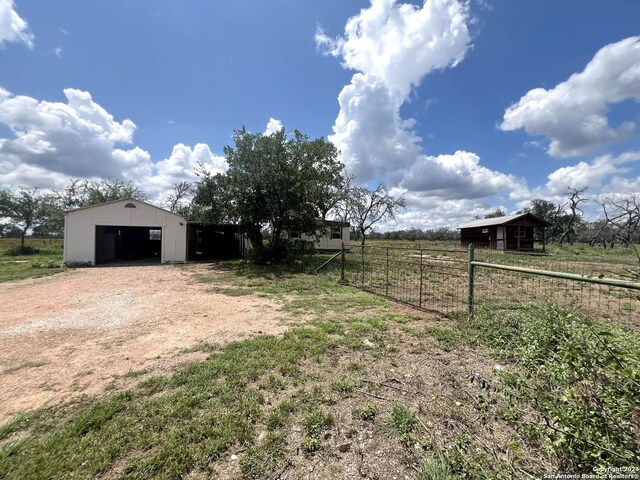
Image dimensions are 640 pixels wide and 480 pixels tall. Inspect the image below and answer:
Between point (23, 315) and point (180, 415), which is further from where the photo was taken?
point (23, 315)

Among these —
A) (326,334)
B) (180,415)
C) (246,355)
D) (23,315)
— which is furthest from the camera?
(23,315)

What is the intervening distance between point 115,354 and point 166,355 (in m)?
0.78

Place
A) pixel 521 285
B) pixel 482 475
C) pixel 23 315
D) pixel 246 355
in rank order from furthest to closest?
pixel 521 285
pixel 23 315
pixel 246 355
pixel 482 475

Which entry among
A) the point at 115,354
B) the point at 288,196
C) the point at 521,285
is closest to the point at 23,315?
the point at 115,354

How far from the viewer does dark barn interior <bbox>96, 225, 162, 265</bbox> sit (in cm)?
1631

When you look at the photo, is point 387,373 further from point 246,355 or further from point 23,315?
point 23,315

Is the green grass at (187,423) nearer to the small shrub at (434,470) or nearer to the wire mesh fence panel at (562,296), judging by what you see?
the small shrub at (434,470)

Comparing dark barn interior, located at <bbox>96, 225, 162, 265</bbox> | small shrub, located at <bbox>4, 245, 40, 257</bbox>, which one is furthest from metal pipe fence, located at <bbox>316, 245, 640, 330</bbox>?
small shrub, located at <bbox>4, 245, 40, 257</bbox>

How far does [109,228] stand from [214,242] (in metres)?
6.71

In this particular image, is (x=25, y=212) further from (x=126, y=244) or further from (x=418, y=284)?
(x=418, y=284)

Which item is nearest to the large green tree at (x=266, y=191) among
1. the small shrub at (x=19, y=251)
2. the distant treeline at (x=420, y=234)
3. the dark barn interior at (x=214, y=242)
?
the dark barn interior at (x=214, y=242)

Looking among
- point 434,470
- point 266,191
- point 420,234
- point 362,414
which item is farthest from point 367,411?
point 420,234

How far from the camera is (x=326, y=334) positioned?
4566 millimetres

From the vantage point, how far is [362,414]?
2.48 m
